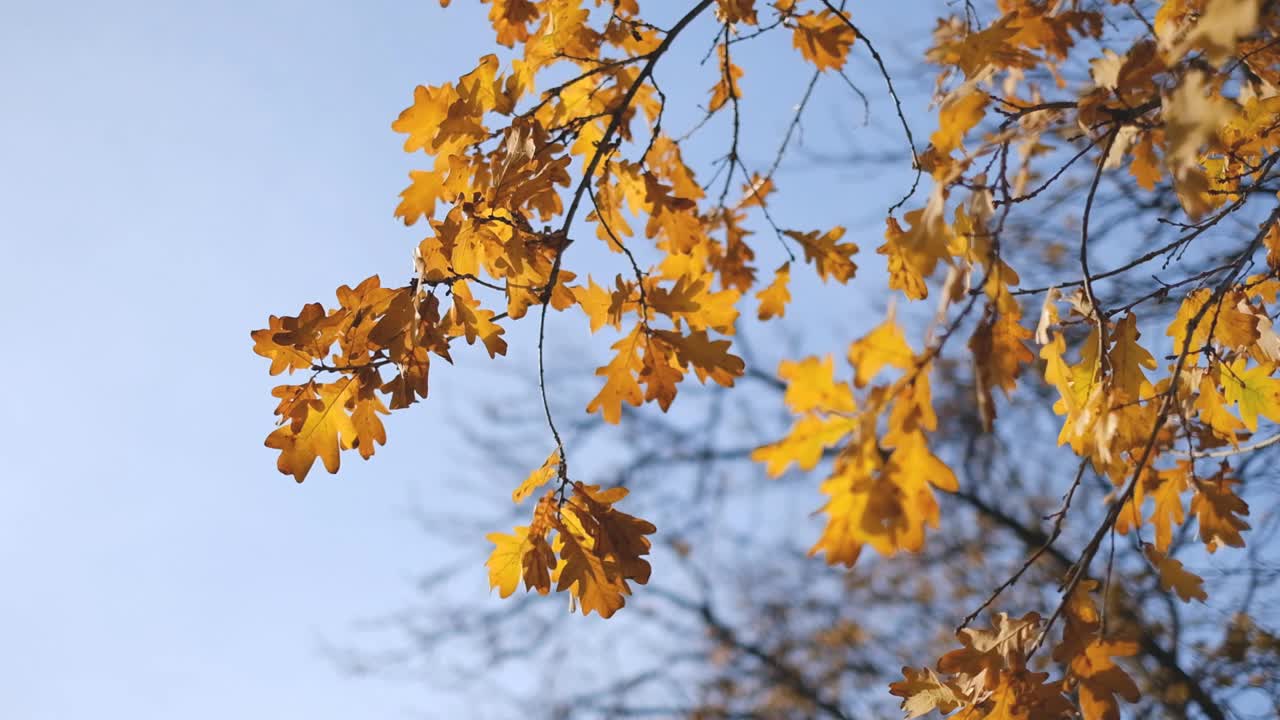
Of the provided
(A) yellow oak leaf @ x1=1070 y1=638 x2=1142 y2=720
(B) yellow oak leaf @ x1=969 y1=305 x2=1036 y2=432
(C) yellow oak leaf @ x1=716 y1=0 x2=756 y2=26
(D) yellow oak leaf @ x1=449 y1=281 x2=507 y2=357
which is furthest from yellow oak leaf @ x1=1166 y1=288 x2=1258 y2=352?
(D) yellow oak leaf @ x1=449 y1=281 x2=507 y2=357

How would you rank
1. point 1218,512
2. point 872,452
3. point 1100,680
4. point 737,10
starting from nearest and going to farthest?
point 872,452
point 1100,680
point 1218,512
point 737,10

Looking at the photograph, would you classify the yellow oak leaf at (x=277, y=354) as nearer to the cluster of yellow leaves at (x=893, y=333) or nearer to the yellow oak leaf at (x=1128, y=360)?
the cluster of yellow leaves at (x=893, y=333)

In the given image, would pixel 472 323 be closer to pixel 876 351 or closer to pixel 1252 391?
pixel 876 351

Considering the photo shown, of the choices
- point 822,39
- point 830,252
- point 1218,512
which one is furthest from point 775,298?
point 1218,512

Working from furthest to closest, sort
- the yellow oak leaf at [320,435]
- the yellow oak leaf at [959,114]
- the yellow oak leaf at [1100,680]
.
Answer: the yellow oak leaf at [320,435], the yellow oak leaf at [1100,680], the yellow oak leaf at [959,114]

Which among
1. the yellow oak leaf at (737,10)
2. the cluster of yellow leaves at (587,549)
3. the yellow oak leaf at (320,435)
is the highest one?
the yellow oak leaf at (737,10)

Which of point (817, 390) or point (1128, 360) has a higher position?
point (1128, 360)

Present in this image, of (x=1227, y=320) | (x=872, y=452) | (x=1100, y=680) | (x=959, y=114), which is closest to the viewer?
(x=872, y=452)

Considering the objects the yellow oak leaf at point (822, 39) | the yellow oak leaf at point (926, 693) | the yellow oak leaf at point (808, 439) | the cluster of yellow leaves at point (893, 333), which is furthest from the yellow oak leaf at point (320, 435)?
the yellow oak leaf at point (822, 39)

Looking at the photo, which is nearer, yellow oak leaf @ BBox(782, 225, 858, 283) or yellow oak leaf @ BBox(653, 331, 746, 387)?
yellow oak leaf @ BBox(653, 331, 746, 387)

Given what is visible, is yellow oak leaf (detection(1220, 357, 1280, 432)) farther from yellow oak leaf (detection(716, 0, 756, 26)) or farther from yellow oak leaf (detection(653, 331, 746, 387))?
yellow oak leaf (detection(716, 0, 756, 26))

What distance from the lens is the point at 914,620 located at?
736cm

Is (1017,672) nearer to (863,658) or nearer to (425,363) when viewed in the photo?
(425,363)

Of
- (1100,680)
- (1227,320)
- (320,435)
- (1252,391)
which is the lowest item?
(1100,680)
